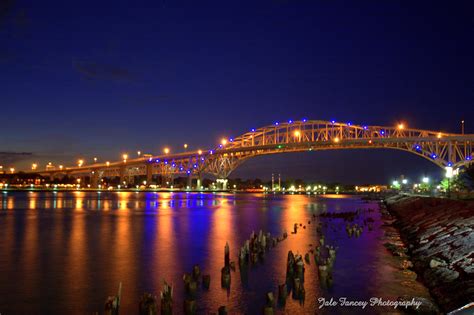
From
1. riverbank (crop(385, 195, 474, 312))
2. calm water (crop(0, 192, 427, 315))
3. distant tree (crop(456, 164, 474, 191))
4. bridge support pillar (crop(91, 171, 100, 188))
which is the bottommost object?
calm water (crop(0, 192, 427, 315))

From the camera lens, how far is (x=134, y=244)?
829 inches

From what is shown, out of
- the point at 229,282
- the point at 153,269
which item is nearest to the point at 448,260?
the point at 229,282

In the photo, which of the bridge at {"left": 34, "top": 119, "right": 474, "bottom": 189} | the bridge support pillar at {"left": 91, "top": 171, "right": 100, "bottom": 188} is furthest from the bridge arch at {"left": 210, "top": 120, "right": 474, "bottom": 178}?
the bridge support pillar at {"left": 91, "top": 171, "right": 100, "bottom": 188}

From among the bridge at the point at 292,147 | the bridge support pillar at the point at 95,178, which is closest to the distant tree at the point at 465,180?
A: the bridge at the point at 292,147

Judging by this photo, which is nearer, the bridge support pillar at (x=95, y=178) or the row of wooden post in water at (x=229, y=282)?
the row of wooden post in water at (x=229, y=282)

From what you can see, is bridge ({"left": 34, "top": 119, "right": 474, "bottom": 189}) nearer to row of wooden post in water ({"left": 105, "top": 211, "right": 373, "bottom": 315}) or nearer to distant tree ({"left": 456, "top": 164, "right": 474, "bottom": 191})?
distant tree ({"left": 456, "top": 164, "right": 474, "bottom": 191})

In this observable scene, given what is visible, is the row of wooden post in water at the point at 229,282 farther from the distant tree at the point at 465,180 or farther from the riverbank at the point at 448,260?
the distant tree at the point at 465,180

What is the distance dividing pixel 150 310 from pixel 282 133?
108m

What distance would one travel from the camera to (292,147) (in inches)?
3976

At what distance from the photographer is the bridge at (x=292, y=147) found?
77.1 metres

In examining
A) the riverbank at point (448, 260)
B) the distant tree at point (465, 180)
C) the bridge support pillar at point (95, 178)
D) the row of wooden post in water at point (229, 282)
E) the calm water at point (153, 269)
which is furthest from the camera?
the bridge support pillar at point (95, 178)

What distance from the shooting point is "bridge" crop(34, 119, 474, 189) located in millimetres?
77062

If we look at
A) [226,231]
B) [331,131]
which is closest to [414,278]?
[226,231]

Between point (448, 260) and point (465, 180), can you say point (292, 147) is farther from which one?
point (448, 260)
